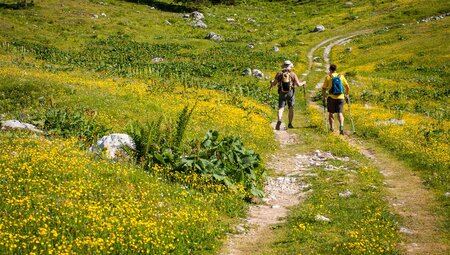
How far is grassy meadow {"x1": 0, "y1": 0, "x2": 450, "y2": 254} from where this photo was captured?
914 cm

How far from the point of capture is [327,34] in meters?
77.3

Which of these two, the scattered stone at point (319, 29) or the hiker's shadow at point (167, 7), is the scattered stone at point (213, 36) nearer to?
the hiker's shadow at point (167, 7)

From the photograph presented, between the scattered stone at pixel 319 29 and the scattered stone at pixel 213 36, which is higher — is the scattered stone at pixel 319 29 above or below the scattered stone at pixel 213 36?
above

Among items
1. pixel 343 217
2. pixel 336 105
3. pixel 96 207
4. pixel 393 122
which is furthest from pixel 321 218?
pixel 393 122

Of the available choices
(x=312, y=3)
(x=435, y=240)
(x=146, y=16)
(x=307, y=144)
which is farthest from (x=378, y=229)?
(x=312, y=3)

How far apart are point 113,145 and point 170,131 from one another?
2013mm

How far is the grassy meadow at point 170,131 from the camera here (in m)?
9.14

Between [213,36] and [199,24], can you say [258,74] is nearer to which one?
[213,36]

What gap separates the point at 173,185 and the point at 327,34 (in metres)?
71.2

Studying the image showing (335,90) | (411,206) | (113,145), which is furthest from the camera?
(335,90)

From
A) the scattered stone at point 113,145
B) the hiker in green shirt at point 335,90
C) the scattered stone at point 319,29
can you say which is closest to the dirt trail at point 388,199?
the hiker in green shirt at point 335,90

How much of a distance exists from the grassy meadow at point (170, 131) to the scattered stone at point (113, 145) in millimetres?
508

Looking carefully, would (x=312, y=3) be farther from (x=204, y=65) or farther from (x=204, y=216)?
(x=204, y=216)

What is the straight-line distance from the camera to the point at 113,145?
43.6ft
